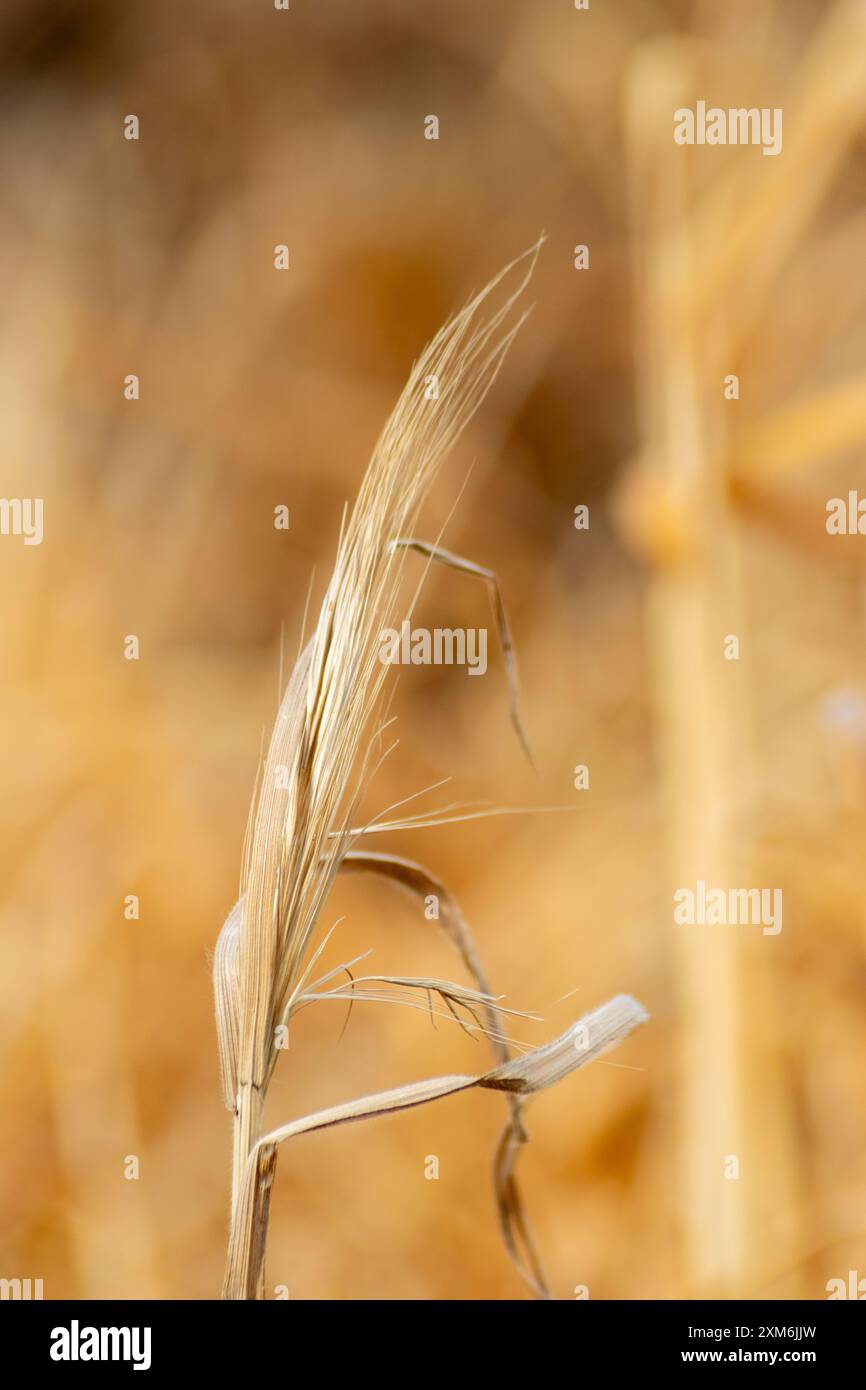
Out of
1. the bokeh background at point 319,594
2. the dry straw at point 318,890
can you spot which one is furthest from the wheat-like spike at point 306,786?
the bokeh background at point 319,594

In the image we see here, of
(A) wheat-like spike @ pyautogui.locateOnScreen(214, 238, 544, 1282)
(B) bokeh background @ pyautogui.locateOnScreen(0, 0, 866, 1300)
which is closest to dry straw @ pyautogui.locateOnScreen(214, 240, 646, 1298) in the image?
(A) wheat-like spike @ pyautogui.locateOnScreen(214, 238, 544, 1282)

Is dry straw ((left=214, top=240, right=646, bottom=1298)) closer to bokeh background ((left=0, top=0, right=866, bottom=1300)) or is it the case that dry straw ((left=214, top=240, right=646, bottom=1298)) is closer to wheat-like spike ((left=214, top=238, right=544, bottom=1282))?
wheat-like spike ((left=214, top=238, right=544, bottom=1282))

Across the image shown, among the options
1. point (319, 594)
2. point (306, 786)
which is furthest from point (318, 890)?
point (319, 594)

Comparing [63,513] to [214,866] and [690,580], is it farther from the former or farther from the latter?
[690,580]

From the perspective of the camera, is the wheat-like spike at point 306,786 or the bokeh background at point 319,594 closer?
the wheat-like spike at point 306,786

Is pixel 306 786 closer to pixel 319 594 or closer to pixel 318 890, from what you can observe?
pixel 318 890

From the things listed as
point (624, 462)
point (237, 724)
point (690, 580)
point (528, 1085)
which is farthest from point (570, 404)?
point (528, 1085)

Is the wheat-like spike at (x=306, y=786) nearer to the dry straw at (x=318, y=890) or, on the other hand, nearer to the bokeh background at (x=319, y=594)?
the dry straw at (x=318, y=890)

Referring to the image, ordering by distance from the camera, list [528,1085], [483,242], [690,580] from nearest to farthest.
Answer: [528,1085] → [690,580] → [483,242]
